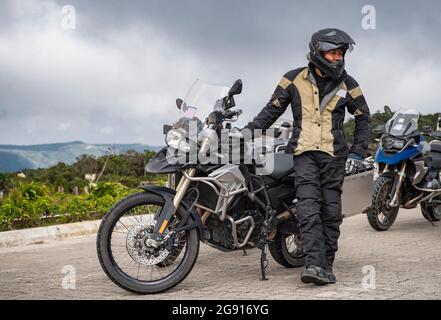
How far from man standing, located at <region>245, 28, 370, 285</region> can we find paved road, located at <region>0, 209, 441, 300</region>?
0.40 meters

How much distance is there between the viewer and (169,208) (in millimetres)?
5195

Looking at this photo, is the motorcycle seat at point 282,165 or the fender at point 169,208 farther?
the motorcycle seat at point 282,165

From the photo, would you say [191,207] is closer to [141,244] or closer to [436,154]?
[141,244]

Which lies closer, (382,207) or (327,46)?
(327,46)

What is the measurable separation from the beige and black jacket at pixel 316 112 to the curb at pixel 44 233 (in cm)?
457

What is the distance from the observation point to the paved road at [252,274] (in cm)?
520

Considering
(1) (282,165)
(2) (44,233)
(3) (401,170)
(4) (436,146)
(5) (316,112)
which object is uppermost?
(5) (316,112)

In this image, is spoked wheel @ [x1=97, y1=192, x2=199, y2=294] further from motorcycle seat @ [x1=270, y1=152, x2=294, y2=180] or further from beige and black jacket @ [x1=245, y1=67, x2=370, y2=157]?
beige and black jacket @ [x1=245, y1=67, x2=370, y2=157]

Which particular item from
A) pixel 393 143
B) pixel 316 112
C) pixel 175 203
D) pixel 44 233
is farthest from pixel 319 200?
pixel 44 233

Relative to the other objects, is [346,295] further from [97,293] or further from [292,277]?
[97,293]

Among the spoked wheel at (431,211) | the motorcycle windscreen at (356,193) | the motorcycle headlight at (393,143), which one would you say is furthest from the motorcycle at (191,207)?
the spoked wheel at (431,211)

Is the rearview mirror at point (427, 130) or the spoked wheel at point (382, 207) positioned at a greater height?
the rearview mirror at point (427, 130)

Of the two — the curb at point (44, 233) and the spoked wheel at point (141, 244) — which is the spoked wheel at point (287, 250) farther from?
the curb at point (44, 233)

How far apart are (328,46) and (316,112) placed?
55cm
